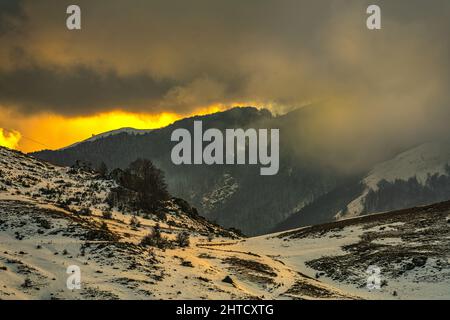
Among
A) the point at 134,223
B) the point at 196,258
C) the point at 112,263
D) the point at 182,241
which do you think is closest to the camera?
the point at 112,263

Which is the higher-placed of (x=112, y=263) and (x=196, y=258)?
(x=196, y=258)

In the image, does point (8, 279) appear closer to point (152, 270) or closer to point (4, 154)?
point (152, 270)

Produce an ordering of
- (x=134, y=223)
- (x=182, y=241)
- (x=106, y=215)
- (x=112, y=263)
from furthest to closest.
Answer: (x=134, y=223), (x=106, y=215), (x=182, y=241), (x=112, y=263)

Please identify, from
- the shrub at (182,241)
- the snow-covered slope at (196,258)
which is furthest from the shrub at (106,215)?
the shrub at (182,241)

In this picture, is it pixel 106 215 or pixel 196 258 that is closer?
pixel 196 258

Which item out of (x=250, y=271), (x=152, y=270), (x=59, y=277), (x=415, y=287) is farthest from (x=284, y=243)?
(x=59, y=277)

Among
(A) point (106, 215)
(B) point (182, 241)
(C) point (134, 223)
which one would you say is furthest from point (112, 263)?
(C) point (134, 223)

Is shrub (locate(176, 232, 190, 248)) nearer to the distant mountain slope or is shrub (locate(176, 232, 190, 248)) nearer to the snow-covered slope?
the distant mountain slope

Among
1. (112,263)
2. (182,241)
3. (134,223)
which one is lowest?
(112,263)

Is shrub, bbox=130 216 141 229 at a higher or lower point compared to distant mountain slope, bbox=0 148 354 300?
higher

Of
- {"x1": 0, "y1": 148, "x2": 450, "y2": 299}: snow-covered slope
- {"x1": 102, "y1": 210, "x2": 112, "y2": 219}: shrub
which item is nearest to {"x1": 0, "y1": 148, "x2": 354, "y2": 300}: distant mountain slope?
{"x1": 0, "y1": 148, "x2": 450, "y2": 299}: snow-covered slope

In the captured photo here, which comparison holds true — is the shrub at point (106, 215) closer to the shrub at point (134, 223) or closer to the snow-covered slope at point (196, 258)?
the snow-covered slope at point (196, 258)

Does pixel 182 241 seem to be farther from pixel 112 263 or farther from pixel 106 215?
pixel 112 263

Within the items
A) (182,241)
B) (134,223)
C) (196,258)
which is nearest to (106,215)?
(134,223)
